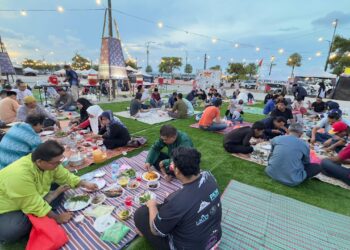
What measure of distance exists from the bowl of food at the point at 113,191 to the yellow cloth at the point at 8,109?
5197mm

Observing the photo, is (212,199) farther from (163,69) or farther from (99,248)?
(163,69)

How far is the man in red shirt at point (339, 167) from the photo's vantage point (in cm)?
374

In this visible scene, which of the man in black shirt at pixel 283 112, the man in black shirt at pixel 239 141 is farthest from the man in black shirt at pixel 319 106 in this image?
the man in black shirt at pixel 239 141

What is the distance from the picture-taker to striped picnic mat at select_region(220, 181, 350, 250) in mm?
2488

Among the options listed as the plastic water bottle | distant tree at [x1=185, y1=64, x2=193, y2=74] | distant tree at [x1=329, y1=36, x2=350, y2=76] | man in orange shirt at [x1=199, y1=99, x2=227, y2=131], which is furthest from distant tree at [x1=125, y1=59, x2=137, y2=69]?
the plastic water bottle

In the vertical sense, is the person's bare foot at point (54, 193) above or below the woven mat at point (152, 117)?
above

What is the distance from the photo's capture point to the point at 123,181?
341 centimetres

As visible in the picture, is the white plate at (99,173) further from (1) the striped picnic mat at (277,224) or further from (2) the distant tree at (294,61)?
(2) the distant tree at (294,61)

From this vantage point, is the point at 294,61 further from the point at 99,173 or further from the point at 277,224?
the point at 99,173

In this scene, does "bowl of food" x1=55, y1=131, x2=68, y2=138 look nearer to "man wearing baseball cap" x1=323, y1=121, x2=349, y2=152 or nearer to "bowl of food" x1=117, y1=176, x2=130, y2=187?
"bowl of food" x1=117, y1=176, x2=130, y2=187

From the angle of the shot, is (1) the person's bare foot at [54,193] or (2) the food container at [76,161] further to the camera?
(2) the food container at [76,161]

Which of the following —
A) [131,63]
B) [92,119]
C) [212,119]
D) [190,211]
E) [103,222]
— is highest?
[131,63]

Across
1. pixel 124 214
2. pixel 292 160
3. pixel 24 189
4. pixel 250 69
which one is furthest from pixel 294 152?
pixel 250 69

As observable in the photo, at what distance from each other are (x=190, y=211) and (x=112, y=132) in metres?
3.71
